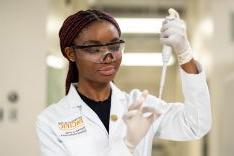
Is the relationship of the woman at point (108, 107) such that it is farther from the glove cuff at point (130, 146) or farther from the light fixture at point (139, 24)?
the light fixture at point (139, 24)

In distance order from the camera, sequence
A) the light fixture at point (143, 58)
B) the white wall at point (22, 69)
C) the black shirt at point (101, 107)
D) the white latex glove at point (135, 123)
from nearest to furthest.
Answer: the white latex glove at point (135, 123) → the black shirt at point (101, 107) → the white wall at point (22, 69) → the light fixture at point (143, 58)

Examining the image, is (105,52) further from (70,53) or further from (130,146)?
(130,146)

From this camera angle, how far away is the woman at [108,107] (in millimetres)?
1443

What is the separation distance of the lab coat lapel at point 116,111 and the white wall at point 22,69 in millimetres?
1812

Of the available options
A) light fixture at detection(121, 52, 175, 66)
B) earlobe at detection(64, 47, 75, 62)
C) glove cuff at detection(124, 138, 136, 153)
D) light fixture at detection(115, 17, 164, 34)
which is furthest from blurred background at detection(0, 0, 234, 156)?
light fixture at detection(121, 52, 175, 66)

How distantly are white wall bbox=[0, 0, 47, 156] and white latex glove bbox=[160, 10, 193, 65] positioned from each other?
6.86 feet

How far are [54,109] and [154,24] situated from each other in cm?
487

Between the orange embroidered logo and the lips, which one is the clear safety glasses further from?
the orange embroidered logo

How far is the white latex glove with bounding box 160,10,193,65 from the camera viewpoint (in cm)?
143

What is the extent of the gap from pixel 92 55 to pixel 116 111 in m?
0.22

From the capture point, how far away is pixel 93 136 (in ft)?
5.16

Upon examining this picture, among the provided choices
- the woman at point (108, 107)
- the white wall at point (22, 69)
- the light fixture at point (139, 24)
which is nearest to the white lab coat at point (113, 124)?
the woman at point (108, 107)

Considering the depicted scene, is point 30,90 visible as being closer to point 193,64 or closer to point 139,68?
point 193,64

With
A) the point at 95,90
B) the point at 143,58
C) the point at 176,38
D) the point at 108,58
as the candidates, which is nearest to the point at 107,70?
the point at 108,58
